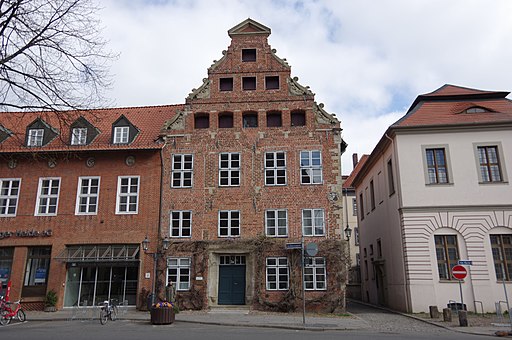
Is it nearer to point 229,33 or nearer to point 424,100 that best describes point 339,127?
point 424,100

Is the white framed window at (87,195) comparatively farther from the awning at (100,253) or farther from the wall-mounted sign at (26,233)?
the awning at (100,253)

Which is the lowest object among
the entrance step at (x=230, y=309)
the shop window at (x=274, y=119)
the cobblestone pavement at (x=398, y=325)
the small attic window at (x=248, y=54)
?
the cobblestone pavement at (x=398, y=325)

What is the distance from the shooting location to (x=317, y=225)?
23.2 metres

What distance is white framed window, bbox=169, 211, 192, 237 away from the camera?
78.1ft

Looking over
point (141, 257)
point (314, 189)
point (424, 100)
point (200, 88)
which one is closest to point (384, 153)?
point (424, 100)

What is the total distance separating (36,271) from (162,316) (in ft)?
34.5

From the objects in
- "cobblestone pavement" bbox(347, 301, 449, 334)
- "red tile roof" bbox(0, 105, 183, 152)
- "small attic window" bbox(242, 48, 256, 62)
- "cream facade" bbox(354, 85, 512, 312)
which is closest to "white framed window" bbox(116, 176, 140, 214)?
"red tile roof" bbox(0, 105, 183, 152)

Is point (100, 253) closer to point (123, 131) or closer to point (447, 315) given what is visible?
point (123, 131)

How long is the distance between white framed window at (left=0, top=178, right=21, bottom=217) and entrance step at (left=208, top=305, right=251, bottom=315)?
41.1 ft

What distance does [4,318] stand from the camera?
59.4 feet

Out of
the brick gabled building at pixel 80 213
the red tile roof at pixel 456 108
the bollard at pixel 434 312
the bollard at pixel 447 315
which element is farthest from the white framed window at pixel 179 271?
the red tile roof at pixel 456 108

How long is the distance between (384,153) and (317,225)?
7145 millimetres

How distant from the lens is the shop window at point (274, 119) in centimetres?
2523

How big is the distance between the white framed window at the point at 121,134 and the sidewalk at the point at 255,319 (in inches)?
368
